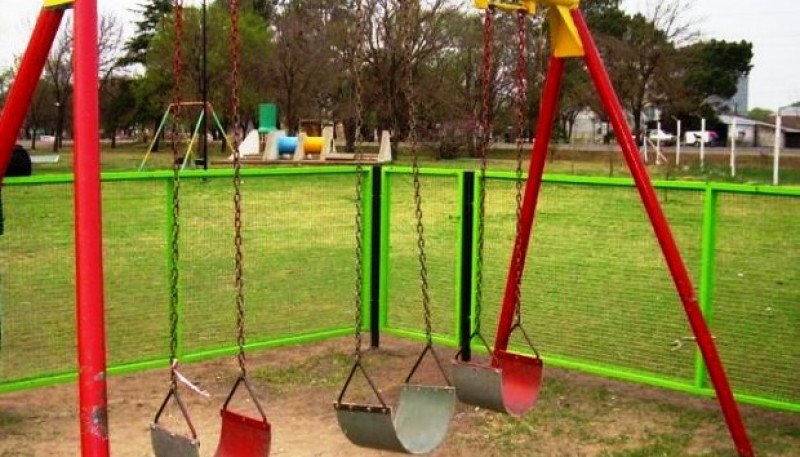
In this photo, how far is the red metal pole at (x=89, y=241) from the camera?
3.09 meters

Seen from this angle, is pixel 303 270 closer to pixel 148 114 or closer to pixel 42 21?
pixel 42 21

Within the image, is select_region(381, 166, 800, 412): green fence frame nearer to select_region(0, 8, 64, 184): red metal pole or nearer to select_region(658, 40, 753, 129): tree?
select_region(0, 8, 64, 184): red metal pole

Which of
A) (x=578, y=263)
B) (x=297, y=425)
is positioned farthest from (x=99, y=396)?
(x=578, y=263)

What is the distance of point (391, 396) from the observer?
6219 millimetres

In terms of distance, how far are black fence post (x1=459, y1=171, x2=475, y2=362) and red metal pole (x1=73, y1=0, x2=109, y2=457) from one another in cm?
394

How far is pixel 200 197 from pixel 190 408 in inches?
346

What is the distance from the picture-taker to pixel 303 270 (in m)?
9.73

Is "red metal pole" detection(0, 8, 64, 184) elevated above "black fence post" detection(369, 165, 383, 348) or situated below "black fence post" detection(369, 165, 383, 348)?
above

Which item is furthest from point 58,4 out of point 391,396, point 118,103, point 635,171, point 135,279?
point 118,103

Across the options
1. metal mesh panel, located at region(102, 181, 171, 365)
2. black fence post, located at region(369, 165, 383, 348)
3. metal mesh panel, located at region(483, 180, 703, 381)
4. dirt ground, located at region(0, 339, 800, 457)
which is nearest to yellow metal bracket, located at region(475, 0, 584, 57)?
metal mesh panel, located at region(483, 180, 703, 381)

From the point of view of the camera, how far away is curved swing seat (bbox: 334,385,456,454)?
373 centimetres

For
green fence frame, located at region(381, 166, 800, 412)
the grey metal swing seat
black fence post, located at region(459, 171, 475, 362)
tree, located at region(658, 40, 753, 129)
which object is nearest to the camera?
the grey metal swing seat

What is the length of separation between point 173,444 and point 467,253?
393 centimetres

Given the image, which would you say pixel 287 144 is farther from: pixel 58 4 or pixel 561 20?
pixel 58 4
